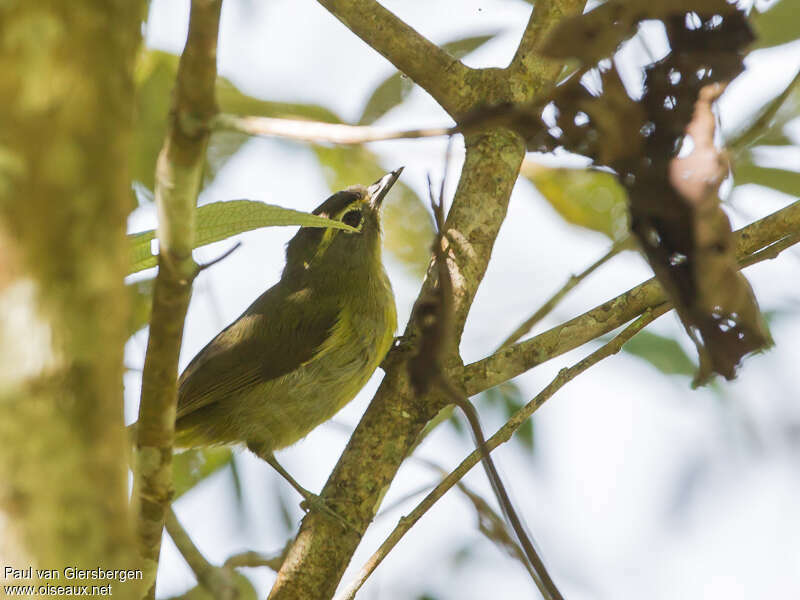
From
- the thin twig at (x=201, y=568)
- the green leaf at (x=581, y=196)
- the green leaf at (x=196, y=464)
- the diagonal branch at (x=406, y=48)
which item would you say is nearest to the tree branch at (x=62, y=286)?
the thin twig at (x=201, y=568)

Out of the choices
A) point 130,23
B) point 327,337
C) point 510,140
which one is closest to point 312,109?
point 327,337

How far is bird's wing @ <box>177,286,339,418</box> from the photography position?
3816 mm

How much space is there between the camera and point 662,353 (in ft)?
11.6

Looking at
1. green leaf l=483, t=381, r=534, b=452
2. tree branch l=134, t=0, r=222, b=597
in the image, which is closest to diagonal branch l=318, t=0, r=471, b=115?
green leaf l=483, t=381, r=534, b=452

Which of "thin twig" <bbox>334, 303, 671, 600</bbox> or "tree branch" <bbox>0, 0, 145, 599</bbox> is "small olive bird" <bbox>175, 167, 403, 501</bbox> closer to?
"thin twig" <bbox>334, 303, 671, 600</bbox>

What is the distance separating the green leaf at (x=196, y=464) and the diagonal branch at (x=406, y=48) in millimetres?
1729

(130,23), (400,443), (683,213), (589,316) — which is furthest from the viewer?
(400,443)

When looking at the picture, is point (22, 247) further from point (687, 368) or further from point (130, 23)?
point (687, 368)

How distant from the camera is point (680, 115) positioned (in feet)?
4.93

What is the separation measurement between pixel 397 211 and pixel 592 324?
7.05 feet

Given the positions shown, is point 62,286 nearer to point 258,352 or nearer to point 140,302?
point 140,302

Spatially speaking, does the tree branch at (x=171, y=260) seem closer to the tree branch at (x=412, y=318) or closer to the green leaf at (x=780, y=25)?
the tree branch at (x=412, y=318)

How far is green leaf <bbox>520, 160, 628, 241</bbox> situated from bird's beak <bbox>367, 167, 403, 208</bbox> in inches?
23.1

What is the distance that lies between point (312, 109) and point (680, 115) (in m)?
2.51
